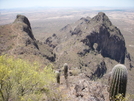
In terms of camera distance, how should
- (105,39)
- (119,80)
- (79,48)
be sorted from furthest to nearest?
(105,39) < (79,48) < (119,80)

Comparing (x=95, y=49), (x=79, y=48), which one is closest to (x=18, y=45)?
(x=79, y=48)

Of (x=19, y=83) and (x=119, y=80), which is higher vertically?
(x=119, y=80)

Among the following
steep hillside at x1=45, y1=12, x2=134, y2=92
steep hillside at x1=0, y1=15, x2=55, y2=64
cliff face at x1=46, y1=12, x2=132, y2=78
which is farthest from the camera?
cliff face at x1=46, y1=12, x2=132, y2=78

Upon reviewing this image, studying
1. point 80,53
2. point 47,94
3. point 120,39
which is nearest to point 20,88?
point 47,94

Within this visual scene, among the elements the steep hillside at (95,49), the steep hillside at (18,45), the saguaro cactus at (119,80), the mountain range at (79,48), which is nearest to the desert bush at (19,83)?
the saguaro cactus at (119,80)

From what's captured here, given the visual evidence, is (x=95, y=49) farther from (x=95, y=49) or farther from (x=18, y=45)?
(x=18, y=45)

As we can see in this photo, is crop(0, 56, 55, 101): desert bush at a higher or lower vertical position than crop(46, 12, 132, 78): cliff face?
higher

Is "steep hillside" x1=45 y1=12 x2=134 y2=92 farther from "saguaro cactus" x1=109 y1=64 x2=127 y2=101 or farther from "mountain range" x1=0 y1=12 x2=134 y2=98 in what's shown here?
"saguaro cactus" x1=109 y1=64 x2=127 y2=101

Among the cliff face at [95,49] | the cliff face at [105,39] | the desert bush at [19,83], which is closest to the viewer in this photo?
the desert bush at [19,83]

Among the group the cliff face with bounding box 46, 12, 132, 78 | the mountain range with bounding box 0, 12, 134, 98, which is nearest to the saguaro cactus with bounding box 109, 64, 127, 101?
the mountain range with bounding box 0, 12, 134, 98

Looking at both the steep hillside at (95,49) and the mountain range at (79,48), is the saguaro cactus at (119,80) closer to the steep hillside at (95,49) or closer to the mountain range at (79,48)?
the mountain range at (79,48)

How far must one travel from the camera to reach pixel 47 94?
1762 centimetres

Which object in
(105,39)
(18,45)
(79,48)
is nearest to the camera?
(18,45)

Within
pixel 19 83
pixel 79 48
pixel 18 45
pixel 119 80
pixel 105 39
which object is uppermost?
pixel 119 80
